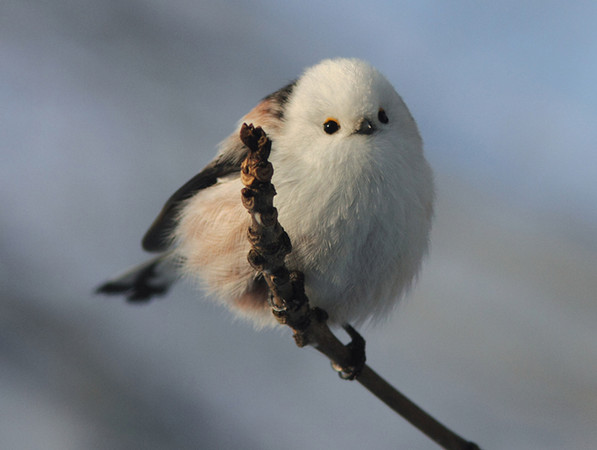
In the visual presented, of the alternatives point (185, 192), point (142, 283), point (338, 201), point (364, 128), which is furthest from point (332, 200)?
point (142, 283)

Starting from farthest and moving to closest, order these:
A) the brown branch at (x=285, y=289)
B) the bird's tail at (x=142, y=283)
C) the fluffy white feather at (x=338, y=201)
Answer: the bird's tail at (x=142, y=283) < the fluffy white feather at (x=338, y=201) < the brown branch at (x=285, y=289)

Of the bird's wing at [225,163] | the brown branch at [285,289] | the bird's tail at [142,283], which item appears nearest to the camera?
the brown branch at [285,289]

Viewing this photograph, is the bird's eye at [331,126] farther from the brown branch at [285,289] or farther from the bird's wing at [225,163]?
the brown branch at [285,289]

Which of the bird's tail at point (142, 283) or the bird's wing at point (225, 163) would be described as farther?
the bird's tail at point (142, 283)

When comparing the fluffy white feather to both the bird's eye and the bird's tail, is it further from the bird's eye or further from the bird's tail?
the bird's tail

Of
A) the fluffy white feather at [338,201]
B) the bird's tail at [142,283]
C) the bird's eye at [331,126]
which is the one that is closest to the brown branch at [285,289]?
the fluffy white feather at [338,201]

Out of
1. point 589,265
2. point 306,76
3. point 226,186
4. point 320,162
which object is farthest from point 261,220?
point 589,265

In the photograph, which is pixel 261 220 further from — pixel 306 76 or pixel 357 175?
pixel 306 76

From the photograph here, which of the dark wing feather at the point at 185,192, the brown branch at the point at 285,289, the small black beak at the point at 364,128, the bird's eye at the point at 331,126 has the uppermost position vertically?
the small black beak at the point at 364,128
